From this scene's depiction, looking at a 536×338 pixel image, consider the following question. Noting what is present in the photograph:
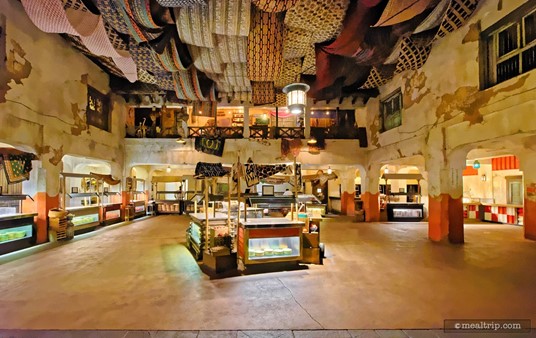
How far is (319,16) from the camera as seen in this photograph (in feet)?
20.5

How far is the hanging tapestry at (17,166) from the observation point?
710 centimetres

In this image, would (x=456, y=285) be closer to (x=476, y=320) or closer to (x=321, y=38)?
(x=476, y=320)

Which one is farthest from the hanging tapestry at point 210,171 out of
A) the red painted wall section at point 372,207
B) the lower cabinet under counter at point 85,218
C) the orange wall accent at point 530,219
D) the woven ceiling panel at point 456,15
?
the orange wall accent at point 530,219

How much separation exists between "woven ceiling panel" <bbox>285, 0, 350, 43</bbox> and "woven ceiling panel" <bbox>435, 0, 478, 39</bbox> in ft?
8.65

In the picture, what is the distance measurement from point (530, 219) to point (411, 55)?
6657mm

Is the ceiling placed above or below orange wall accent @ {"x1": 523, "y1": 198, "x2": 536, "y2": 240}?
above

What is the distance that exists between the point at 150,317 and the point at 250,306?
130cm

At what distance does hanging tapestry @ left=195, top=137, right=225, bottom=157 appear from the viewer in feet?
44.1

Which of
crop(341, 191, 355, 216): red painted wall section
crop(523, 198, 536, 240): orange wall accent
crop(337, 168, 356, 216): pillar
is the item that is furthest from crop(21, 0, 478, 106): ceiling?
crop(341, 191, 355, 216): red painted wall section

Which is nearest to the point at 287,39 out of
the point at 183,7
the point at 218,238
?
the point at 183,7

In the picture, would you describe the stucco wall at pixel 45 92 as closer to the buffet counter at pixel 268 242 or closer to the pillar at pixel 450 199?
the buffet counter at pixel 268 242

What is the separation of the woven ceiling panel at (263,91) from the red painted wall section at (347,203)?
8.98 metres

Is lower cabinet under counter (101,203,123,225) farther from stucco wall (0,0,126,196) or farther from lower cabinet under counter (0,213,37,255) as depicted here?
lower cabinet under counter (0,213,37,255)

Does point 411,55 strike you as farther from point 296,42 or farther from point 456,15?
point 296,42
